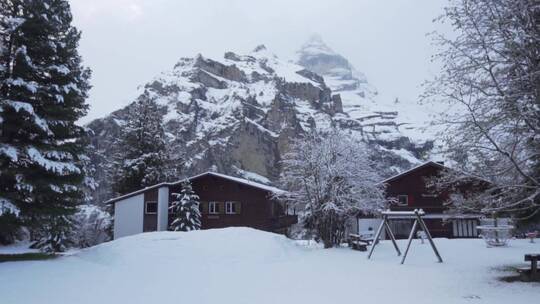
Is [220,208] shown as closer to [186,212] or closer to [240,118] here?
[186,212]

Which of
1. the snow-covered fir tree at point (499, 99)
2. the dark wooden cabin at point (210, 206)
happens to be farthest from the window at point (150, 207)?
the snow-covered fir tree at point (499, 99)

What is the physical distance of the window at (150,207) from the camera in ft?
115

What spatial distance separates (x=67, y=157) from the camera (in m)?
15.0

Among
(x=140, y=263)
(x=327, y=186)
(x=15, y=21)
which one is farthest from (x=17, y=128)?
(x=327, y=186)

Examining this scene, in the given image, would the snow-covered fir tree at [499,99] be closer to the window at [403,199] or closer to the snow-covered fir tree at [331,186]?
the snow-covered fir tree at [331,186]

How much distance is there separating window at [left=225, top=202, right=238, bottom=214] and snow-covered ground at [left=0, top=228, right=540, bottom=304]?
1795cm

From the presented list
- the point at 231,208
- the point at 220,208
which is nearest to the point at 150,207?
the point at 220,208

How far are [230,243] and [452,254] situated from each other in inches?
→ 359

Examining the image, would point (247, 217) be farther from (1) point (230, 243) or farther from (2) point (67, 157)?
(2) point (67, 157)

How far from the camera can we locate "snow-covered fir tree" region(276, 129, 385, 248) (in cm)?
2125

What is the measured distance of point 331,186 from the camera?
850 inches

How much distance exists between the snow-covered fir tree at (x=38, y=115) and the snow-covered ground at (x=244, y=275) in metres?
2.32

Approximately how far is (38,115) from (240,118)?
108 meters

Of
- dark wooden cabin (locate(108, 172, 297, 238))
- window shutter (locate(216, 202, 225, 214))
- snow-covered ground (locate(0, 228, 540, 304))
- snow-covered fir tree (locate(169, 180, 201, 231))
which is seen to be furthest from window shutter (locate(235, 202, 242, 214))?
snow-covered ground (locate(0, 228, 540, 304))
